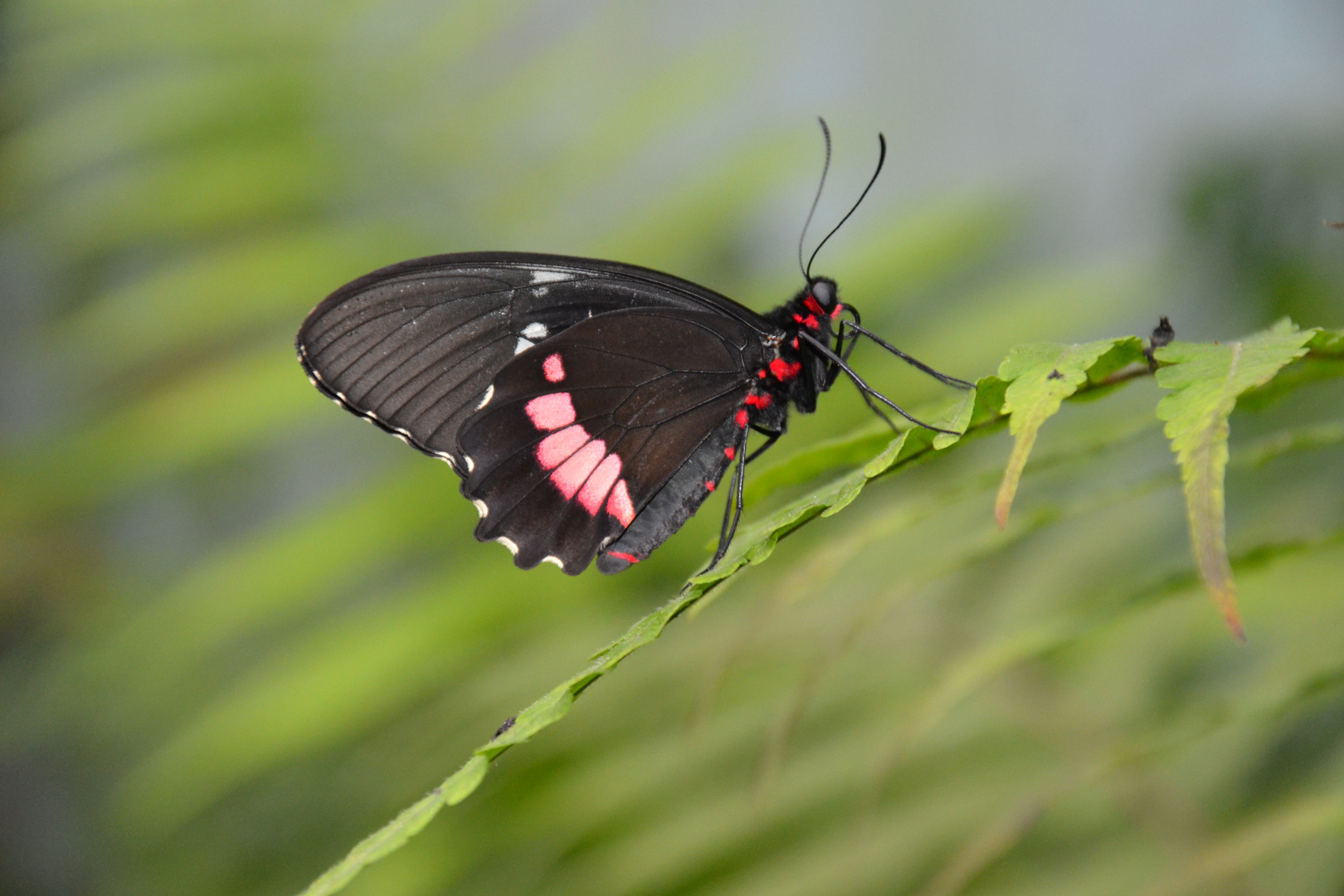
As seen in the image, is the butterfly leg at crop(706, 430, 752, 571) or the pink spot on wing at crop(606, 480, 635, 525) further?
the pink spot on wing at crop(606, 480, 635, 525)

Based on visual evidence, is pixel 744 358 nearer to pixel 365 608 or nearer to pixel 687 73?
pixel 365 608

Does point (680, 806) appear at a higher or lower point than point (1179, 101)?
lower

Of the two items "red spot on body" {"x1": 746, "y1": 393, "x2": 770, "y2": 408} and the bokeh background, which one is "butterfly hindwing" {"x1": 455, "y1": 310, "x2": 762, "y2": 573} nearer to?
"red spot on body" {"x1": 746, "y1": 393, "x2": 770, "y2": 408}

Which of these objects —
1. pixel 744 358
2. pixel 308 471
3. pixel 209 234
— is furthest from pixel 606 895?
pixel 308 471

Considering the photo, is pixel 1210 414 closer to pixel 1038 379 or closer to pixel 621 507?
pixel 1038 379

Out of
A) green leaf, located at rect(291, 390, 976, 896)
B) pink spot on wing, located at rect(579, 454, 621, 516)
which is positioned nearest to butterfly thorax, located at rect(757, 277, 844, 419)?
pink spot on wing, located at rect(579, 454, 621, 516)

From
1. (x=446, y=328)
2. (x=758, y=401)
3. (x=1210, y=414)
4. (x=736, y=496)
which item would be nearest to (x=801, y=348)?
(x=758, y=401)

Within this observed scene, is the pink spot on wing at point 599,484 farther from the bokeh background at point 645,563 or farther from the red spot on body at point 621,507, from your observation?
the bokeh background at point 645,563
